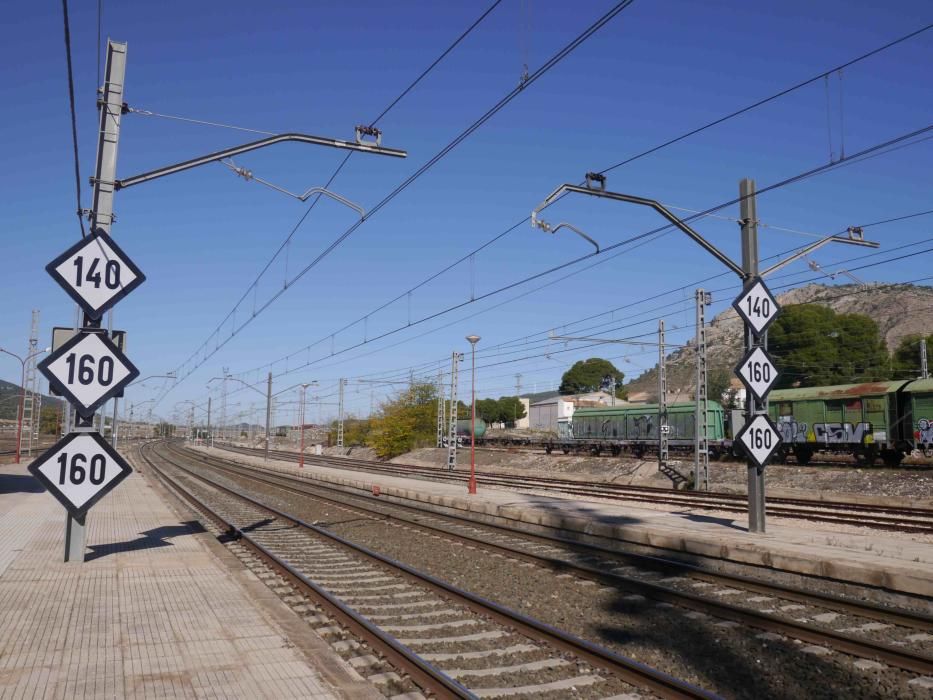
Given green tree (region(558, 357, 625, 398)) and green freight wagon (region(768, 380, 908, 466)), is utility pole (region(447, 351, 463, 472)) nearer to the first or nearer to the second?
green freight wagon (region(768, 380, 908, 466))

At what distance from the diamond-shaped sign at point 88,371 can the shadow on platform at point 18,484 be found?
16.0 meters

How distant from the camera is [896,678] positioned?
232 inches

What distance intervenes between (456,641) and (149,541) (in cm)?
707

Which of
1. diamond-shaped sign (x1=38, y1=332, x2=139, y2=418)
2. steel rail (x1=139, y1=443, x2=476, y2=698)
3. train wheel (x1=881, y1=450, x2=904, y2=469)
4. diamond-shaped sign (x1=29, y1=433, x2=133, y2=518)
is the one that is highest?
diamond-shaped sign (x1=38, y1=332, x2=139, y2=418)

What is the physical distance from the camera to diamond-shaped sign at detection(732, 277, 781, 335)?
41.6 ft

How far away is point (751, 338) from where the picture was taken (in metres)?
13.0

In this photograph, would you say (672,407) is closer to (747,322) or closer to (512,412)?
(747,322)

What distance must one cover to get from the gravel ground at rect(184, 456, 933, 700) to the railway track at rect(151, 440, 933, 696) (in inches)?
7.1

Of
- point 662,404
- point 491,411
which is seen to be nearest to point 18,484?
point 662,404

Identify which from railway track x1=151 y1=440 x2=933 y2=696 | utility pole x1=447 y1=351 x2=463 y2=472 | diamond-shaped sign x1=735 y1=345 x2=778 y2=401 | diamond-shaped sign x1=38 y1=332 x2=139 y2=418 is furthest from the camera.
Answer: utility pole x1=447 y1=351 x2=463 y2=472

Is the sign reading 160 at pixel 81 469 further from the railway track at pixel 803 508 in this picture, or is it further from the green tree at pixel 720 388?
the green tree at pixel 720 388

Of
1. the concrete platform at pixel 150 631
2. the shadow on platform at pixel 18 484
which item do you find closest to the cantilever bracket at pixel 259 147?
the concrete platform at pixel 150 631

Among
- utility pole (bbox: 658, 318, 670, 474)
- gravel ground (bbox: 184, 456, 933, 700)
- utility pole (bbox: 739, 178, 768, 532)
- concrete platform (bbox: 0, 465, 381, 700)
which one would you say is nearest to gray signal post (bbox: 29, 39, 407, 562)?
concrete platform (bbox: 0, 465, 381, 700)

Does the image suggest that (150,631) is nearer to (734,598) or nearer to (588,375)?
(734,598)
